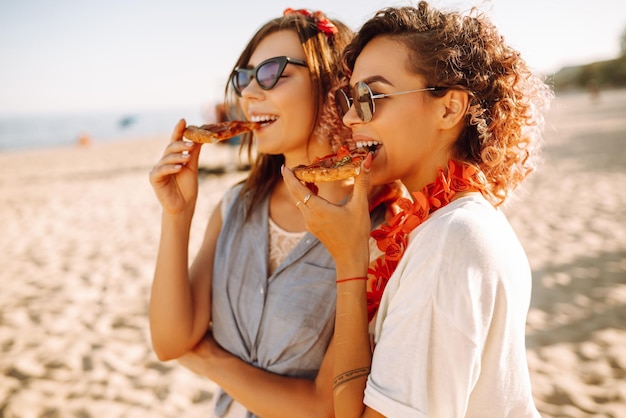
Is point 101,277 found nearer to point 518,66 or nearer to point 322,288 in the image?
point 322,288

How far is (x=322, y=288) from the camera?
2086 millimetres

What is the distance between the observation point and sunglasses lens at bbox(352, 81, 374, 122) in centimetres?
178

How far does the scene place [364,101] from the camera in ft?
5.86

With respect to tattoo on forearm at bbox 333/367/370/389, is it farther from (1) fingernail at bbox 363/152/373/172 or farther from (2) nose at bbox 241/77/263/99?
(2) nose at bbox 241/77/263/99

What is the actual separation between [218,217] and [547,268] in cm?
507

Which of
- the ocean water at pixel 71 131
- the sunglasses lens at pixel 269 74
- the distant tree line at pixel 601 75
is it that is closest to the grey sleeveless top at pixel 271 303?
the sunglasses lens at pixel 269 74

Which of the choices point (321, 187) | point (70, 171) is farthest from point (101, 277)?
point (70, 171)

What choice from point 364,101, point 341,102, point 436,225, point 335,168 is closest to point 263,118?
point 341,102

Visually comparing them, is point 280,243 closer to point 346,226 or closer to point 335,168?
point 335,168

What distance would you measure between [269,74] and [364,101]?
82cm

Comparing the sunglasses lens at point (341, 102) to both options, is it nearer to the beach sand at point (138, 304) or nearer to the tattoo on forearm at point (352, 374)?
the beach sand at point (138, 304)

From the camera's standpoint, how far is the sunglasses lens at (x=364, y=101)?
5.83 ft

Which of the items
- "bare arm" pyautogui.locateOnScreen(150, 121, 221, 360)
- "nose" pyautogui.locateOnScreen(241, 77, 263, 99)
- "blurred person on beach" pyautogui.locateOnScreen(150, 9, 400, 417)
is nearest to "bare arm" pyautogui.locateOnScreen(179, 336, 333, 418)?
"blurred person on beach" pyautogui.locateOnScreen(150, 9, 400, 417)

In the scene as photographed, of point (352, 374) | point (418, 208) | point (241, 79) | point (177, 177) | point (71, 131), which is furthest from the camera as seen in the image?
point (71, 131)
